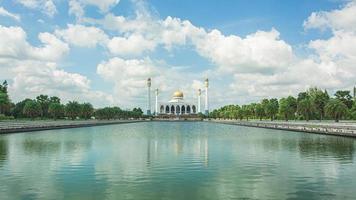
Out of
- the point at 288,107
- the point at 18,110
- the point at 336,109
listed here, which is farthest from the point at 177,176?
the point at 18,110

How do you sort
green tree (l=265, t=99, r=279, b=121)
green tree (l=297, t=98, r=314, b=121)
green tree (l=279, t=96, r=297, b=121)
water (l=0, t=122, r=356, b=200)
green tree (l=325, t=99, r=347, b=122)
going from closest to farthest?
1. water (l=0, t=122, r=356, b=200)
2. green tree (l=325, t=99, r=347, b=122)
3. green tree (l=297, t=98, r=314, b=121)
4. green tree (l=279, t=96, r=297, b=121)
5. green tree (l=265, t=99, r=279, b=121)

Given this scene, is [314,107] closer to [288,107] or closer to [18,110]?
[288,107]

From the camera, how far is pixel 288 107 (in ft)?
364

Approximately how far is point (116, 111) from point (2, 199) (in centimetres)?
17607

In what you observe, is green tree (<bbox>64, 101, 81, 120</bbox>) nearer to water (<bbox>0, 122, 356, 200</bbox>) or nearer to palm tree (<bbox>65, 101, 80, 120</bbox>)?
palm tree (<bbox>65, 101, 80, 120</bbox>)

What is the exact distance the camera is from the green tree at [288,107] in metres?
111

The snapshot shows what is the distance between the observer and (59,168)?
22703mm

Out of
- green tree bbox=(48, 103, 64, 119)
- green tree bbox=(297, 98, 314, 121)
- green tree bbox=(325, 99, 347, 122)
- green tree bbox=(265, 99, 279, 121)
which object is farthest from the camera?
green tree bbox=(265, 99, 279, 121)

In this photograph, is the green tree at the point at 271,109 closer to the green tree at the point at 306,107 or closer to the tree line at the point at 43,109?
the green tree at the point at 306,107

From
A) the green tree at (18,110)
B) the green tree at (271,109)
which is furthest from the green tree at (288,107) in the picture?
the green tree at (18,110)

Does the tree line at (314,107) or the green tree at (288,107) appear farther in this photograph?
the green tree at (288,107)

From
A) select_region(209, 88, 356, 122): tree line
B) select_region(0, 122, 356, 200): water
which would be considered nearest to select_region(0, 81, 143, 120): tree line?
select_region(209, 88, 356, 122): tree line

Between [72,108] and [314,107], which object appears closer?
[314,107]

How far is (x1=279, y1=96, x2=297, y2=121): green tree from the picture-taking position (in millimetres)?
110875
